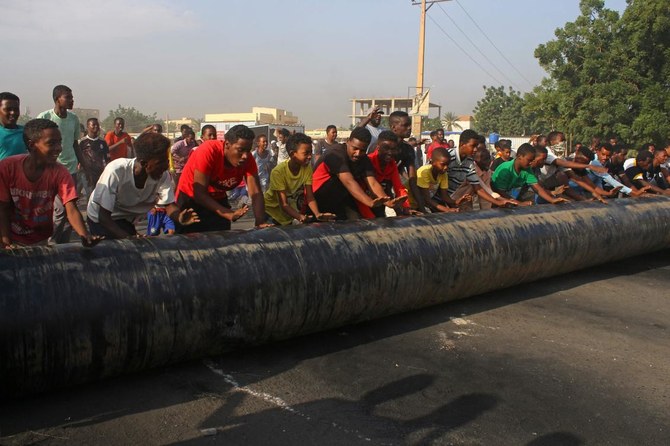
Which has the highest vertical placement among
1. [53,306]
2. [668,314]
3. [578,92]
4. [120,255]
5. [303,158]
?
[578,92]

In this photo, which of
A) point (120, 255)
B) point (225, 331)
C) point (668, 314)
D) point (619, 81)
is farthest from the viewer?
point (619, 81)

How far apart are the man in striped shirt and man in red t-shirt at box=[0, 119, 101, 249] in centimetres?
420

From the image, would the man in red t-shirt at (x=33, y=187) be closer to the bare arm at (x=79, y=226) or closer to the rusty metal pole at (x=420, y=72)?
the bare arm at (x=79, y=226)

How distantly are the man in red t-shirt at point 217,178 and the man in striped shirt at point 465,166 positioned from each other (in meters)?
2.67

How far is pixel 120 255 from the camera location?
339 cm

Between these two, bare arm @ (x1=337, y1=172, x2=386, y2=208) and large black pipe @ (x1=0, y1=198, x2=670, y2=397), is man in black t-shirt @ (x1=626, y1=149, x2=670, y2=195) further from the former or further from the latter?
bare arm @ (x1=337, y1=172, x2=386, y2=208)

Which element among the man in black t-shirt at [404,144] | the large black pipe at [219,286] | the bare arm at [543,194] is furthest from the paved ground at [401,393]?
the bare arm at [543,194]

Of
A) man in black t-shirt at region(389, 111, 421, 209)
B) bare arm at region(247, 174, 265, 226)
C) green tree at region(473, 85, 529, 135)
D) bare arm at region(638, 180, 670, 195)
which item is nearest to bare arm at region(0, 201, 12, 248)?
bare arm at region(247, 174, 265, 226)

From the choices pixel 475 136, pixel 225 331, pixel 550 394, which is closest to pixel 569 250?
pixel 475 136

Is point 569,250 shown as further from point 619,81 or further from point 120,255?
point 619,81

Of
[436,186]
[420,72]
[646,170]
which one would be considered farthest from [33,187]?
[420,72]

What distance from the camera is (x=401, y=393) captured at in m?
3.49

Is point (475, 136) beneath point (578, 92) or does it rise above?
beneath

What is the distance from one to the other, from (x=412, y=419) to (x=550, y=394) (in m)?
0.95
